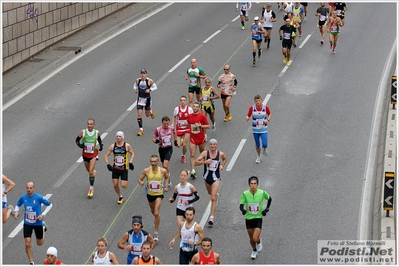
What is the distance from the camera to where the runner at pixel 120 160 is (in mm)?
17781

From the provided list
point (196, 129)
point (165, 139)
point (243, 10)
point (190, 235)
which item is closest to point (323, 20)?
point (243, 10)

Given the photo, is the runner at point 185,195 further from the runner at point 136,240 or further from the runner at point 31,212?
the runner at point 31,212

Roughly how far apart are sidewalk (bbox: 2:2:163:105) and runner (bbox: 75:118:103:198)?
713 cm

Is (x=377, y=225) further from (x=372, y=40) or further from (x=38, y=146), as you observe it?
(x=372, y=40)

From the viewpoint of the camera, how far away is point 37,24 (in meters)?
28.4

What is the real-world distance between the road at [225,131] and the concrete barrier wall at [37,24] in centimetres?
158

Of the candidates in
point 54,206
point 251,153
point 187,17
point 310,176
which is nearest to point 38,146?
point 54,206

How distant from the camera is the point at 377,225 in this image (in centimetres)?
1702

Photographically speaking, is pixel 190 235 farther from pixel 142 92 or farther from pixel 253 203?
pixel 142 92

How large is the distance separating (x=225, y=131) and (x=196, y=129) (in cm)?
317

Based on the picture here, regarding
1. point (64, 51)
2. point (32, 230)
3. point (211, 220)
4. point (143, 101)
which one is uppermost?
point (143, 101)

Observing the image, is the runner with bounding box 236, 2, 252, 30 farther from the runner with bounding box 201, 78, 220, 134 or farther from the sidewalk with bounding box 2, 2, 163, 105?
the runner with bounding box 201, 78, 220, 134

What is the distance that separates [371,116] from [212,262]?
11.3 meters

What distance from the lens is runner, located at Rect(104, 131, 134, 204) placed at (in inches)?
700
